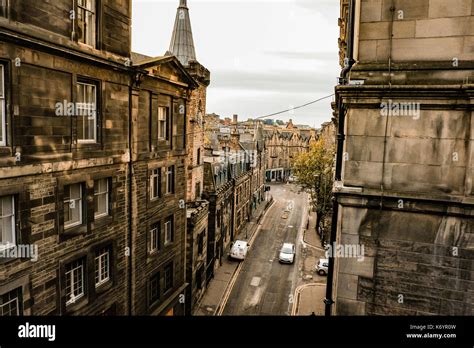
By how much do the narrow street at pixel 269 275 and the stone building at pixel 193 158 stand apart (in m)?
3.83

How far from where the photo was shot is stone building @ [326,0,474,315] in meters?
6.42

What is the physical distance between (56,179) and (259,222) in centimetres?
4520

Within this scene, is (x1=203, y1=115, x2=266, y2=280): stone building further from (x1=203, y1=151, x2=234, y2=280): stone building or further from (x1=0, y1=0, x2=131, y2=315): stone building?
(x1=0, y1=0, x2=131, y2=315): stone building

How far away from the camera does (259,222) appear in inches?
2199

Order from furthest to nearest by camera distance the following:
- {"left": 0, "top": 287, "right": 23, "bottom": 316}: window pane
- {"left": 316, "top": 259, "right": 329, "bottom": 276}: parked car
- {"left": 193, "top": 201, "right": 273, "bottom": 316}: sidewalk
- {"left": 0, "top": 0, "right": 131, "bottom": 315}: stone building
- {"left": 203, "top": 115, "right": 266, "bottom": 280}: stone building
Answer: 1. {"left": 316, "top": 259, "right": 329, "bottom": 276}: parked car
2. {"left": 203, "top": 115, "right": 266, "bottom": 280}: stone building
3. {"left": 193, "top": 201, "right": 273, "bottom": 316}: sidewalk
4. {"left": 0, "top": 287, "right": 23, "bottom": 316}: window pane
5. {"left": 0, "top": 0, "right": 131, "bottom": 315}: stone building

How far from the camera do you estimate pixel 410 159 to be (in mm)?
6727

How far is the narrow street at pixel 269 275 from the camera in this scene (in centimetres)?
2864

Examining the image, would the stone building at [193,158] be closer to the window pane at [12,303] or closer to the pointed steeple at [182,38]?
the pointed steeple at [182,38]

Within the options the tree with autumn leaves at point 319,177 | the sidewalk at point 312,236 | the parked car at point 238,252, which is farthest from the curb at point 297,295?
the sidewalk at point 312,236

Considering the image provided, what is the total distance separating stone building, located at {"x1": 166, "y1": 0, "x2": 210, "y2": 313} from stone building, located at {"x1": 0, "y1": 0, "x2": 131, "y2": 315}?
30.4ft

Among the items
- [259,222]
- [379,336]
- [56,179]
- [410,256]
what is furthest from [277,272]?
[379,336]

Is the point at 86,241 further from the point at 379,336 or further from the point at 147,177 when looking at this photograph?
the point at 379,336
